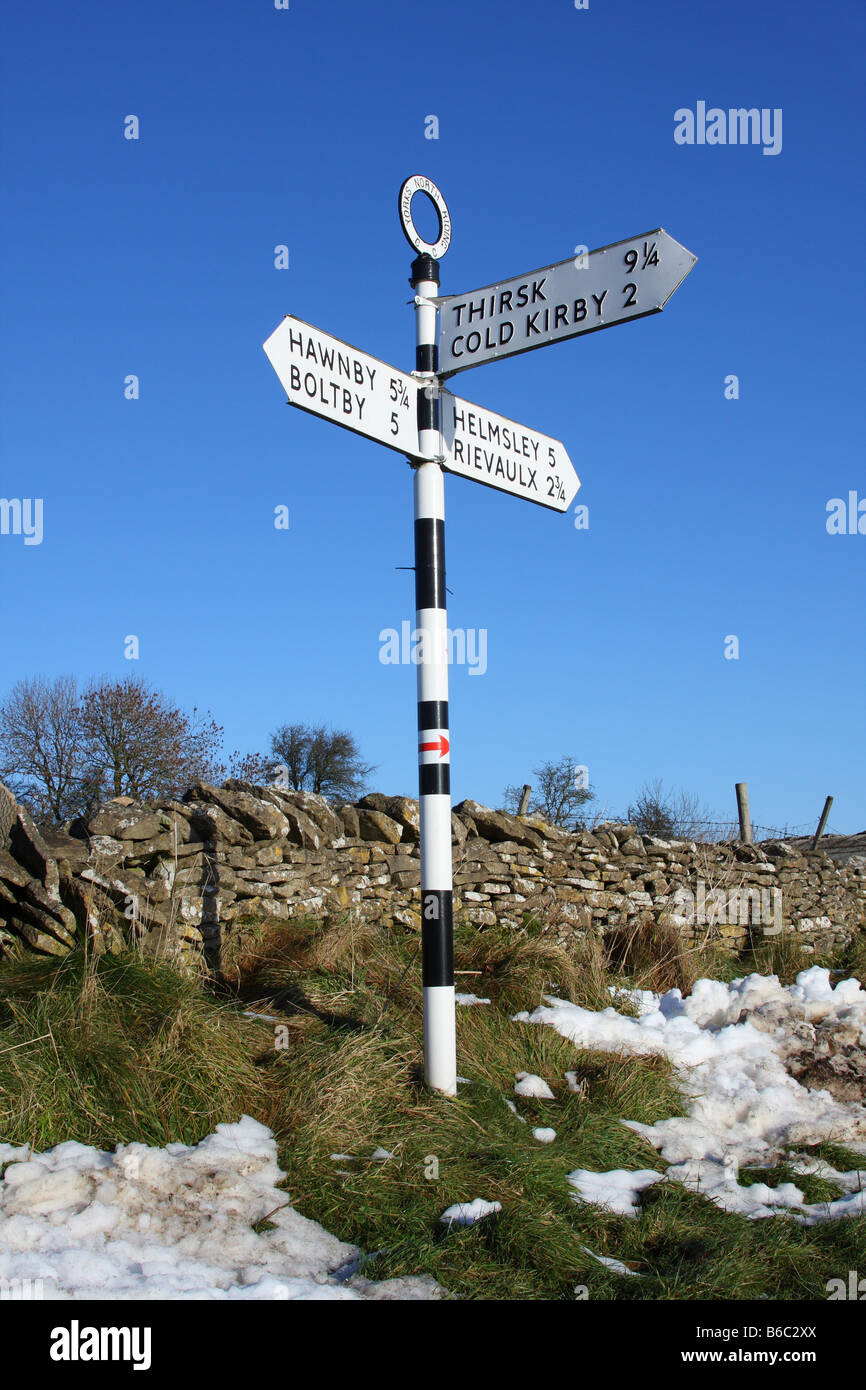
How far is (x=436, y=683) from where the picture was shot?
4980 millimetres

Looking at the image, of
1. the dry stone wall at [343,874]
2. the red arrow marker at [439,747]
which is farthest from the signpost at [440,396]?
the dry stone wall at [343,874]

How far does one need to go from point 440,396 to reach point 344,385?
24.9 inches

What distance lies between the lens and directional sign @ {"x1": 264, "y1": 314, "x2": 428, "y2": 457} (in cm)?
463

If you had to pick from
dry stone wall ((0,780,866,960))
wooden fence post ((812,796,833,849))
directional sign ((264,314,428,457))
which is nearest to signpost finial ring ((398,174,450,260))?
directional sign ((264,314,428,457))

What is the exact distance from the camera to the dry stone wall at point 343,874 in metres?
5.86

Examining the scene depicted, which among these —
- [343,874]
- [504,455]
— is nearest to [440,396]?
[504,455]

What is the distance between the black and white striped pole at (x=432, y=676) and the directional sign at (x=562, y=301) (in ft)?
0.52

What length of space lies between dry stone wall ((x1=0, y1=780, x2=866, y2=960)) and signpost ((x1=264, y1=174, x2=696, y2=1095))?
1880 millimetres

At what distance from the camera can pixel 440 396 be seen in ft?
17.4
